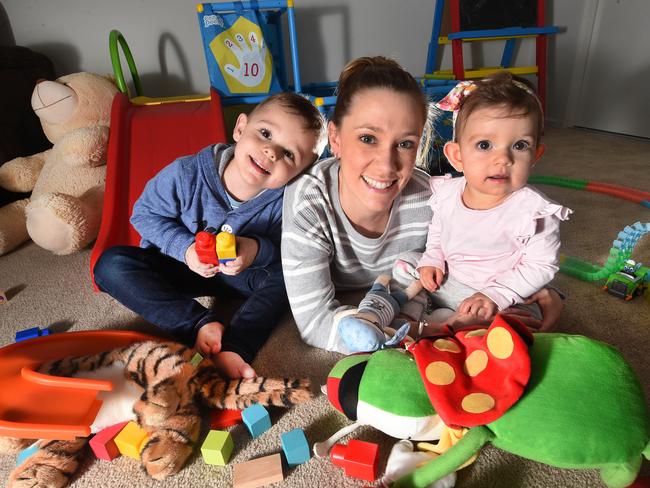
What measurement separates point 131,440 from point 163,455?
0.19ft

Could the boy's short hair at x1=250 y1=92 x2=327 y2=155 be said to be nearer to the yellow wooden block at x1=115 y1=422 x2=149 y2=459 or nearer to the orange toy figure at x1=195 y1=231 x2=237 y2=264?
the orange toy figure at x1=195 y1=231 x2=237 y2=264

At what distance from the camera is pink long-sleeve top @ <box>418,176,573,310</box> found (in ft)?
2.58

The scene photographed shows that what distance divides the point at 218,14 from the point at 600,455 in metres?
1.96

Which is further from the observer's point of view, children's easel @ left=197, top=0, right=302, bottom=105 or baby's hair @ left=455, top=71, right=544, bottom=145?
children's easel @ left=197, top=0, right=302, bottom=105

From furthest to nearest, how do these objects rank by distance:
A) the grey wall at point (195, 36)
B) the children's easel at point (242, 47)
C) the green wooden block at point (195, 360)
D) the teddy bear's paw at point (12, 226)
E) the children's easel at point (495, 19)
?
the children's easel at point (495, 19) < the grey wall at point (195, 36) < the children's easel at point (242, 47) < the teddy bear's paw at point (12, 226) < the green wooden block at point (195, 360)

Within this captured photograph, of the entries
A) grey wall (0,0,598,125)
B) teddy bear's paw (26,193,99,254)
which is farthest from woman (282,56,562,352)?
grey wall (0,0,598,125)

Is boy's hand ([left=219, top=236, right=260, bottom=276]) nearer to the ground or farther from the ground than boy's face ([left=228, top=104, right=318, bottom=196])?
nearer to the ground

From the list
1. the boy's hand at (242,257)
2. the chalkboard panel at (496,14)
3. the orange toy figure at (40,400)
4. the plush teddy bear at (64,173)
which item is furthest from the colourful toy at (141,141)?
the chalkboard panel at (496,14)

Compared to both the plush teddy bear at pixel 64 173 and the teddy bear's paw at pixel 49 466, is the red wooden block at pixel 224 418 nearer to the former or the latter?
the teddy bear's paw at pixel 49 466

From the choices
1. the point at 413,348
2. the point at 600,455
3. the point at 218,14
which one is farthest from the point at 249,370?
the point at 218,14

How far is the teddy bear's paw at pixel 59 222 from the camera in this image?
1240 millimetres

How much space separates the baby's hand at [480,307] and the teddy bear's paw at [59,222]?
1.14 meters

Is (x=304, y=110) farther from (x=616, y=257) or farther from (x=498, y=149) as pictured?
(x=616, y=257)

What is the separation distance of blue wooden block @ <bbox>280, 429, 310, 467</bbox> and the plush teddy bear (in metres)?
1.03
